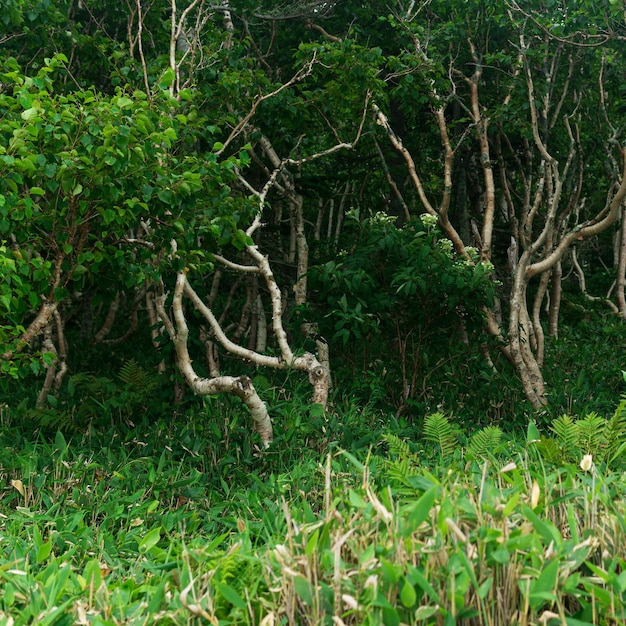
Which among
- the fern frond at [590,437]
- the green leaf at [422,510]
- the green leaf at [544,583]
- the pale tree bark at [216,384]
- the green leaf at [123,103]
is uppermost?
the green leaf at [123,103]

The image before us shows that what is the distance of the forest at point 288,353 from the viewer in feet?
7.59

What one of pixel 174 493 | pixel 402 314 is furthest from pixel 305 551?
pixel 402 314

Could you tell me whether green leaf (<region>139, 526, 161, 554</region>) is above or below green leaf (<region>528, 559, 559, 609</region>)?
below

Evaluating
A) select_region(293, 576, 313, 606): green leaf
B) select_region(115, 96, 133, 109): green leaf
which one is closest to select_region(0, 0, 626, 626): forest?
select_region(293, 576, 313, 606): green leaf

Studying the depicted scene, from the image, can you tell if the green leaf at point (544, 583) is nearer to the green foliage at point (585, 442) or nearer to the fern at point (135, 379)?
the green foliage at point (585, 442)

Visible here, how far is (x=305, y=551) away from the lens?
2.25 metres

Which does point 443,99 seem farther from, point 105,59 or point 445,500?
point 445,500

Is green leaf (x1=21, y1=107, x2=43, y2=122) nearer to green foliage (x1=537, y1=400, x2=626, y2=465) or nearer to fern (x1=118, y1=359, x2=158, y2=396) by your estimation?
fern (x1=118, y1=359, x2=158, y2=396)

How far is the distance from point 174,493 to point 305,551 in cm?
316

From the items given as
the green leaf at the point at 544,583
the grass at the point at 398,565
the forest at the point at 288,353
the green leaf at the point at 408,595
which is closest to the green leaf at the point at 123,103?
the forest at the point at 288,353

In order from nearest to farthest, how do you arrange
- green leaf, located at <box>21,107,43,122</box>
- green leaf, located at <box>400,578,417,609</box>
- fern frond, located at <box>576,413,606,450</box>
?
green leaf, located at <box>400,578,417,609</box>, fern frond, located at <box>576,413,606,450</box>, green leaf, located at <box>21,107,43,122</box>

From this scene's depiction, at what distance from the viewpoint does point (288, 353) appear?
6.61 meters

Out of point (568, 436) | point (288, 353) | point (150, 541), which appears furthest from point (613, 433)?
point (288, 353)

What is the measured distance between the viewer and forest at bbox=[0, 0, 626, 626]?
2.31 metres
